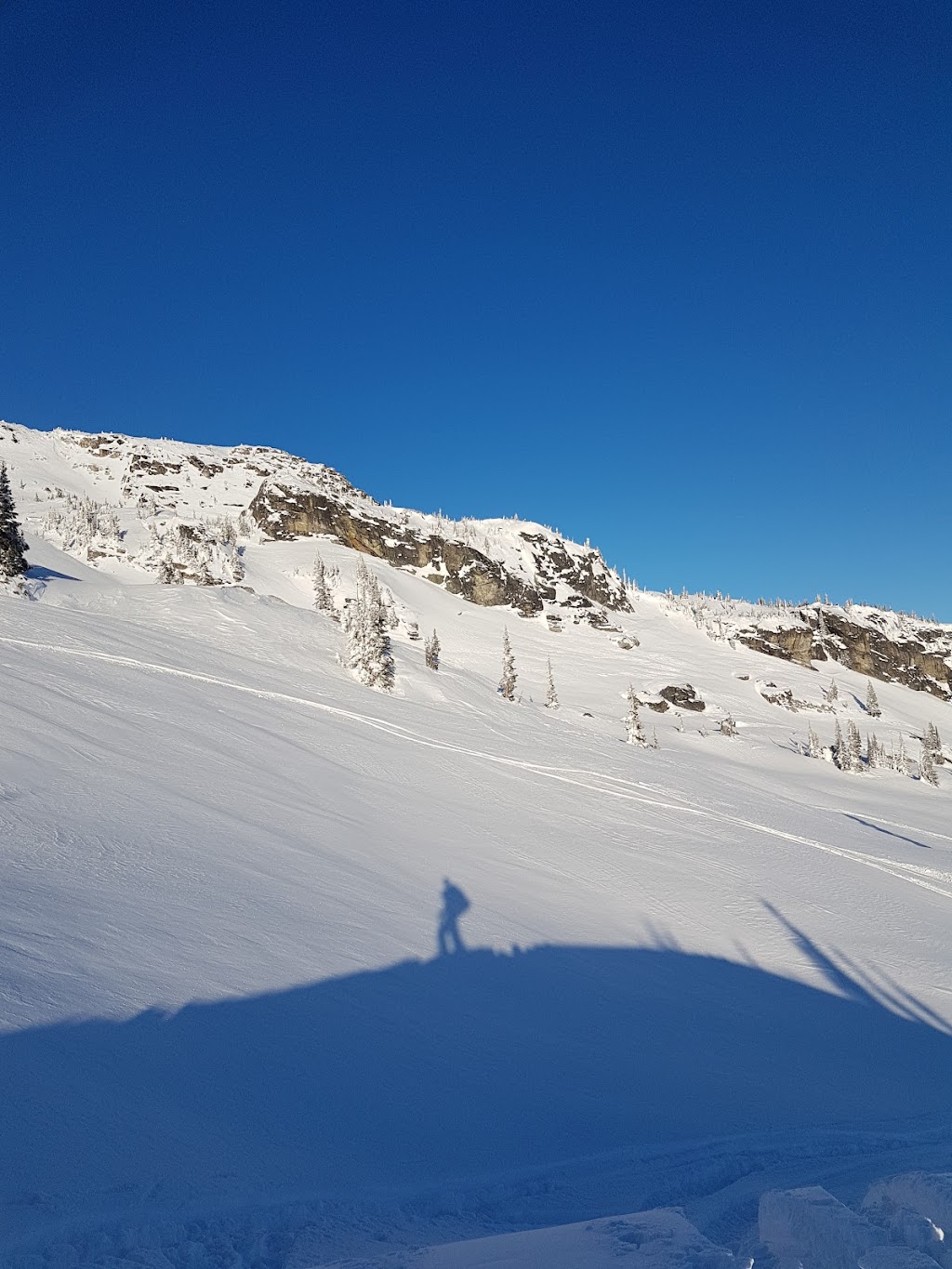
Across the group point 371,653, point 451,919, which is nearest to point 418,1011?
point 451,919

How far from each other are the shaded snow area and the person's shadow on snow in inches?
7.0

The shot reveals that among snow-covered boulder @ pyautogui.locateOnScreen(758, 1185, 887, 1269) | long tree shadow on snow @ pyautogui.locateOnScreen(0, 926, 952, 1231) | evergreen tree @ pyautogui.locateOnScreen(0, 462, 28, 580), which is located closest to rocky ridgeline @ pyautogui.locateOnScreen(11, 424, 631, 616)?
evergreen tree @ pyautogui.locateOnScreen(0, 462, 28, 580)

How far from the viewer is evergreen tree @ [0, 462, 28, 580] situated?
36938 millimetres

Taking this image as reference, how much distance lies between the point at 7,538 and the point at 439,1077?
4333 centimetres

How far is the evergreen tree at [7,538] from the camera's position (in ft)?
121

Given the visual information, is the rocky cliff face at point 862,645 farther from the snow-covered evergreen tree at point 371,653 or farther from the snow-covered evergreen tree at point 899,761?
the snow-covered evergreen tree at point 371,653

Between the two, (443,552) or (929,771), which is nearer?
(929,771)

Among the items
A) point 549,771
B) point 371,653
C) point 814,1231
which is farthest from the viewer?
point 371,653

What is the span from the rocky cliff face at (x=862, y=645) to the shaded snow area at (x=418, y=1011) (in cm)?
12779

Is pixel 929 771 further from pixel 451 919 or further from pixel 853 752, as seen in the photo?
pixel 451 919

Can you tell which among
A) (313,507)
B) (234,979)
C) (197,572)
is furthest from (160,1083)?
(313,507)

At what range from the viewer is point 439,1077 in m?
6.41

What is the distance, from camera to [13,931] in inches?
244

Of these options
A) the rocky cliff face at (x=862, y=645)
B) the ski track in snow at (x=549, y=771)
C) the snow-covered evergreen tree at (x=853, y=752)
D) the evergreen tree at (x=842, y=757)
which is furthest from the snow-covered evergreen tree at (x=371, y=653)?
the rocky cliff face at (x=862, y=645)
